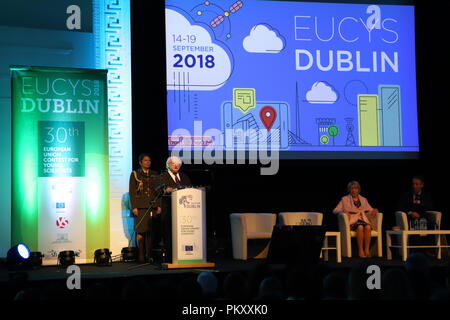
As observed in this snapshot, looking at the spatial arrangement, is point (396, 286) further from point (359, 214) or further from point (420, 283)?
point (359, 214)

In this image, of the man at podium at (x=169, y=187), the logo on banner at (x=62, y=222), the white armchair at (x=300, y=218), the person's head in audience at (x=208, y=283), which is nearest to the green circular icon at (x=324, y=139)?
the white armchair at (x=300, y=218)

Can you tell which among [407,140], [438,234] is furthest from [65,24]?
[438,234]

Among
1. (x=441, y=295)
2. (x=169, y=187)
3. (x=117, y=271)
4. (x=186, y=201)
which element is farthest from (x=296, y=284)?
(x=169, y=187)

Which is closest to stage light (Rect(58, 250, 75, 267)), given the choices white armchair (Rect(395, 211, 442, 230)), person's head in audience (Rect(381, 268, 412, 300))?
white armchair (Rect(395, 211, 442, 230))

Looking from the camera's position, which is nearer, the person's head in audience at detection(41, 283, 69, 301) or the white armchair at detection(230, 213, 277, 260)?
the person's head in audience at detection(41, 283, 69, 301)

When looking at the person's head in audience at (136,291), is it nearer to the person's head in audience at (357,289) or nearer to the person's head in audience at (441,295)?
the person's head in audience at (357,289)

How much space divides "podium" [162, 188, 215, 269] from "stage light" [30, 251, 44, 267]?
57.3 inches

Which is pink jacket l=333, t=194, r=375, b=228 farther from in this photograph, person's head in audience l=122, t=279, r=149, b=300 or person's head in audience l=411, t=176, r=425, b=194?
person's head in audience l=122, t=279, r=149, b=300

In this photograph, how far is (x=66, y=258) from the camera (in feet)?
22.0

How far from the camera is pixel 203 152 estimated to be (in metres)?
7.83

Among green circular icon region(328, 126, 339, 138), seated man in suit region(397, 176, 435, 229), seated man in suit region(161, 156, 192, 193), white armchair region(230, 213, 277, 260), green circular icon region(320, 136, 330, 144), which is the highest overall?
green circular icon region(328, 126, 339, 138)

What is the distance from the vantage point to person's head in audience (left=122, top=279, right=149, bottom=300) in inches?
92.8
